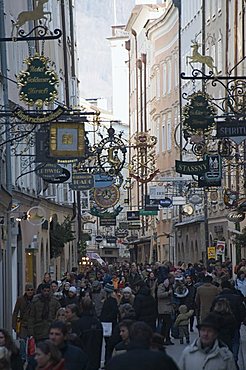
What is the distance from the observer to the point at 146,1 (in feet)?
365

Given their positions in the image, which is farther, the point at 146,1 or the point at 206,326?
the point at 146,1

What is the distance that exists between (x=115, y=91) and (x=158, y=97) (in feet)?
185

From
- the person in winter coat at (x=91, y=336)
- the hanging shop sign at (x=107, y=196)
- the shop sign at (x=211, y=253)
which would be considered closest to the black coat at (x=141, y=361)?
the person in winter coat at (x=91, y=336)

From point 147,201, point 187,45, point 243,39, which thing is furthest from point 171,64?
point 243,39

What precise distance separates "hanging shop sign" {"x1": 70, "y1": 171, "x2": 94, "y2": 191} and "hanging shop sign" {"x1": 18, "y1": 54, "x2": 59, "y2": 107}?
19453 mm

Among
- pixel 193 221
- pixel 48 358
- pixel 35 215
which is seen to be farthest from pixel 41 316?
pixel 193 221

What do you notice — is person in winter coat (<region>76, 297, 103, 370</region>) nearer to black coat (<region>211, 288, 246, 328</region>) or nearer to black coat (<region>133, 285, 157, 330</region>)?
black coat (<region>211, 288, 246, 328</region>)

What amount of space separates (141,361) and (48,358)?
1730mm

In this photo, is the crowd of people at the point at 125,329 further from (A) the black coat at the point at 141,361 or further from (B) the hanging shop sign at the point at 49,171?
(B) the hanging shop sign at the point at 49,171

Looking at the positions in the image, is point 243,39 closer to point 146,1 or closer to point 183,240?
point 183,240

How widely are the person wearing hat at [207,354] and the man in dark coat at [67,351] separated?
1027 millimetres

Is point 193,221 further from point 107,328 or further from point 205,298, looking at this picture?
point 107,328

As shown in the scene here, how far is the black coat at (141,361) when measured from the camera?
370 inches

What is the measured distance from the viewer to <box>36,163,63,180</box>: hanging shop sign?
34406 millimetres
